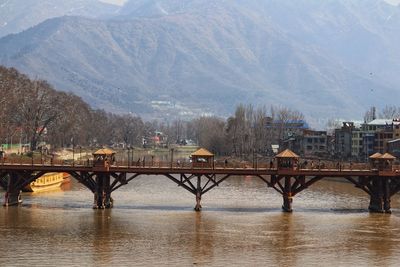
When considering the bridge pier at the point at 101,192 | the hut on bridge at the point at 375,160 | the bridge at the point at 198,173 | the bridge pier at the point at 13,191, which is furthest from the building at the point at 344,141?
the bridge pier at the point at 13,191

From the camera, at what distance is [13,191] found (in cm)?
7906

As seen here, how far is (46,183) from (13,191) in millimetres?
19948

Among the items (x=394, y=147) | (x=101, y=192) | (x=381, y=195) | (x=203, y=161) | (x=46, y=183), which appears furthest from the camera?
(x=394, y=147)

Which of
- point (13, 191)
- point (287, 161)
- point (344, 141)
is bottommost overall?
point (13, 191)

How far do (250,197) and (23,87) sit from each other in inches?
2993

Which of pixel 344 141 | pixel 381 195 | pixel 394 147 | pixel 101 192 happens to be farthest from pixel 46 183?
pixel 344 141

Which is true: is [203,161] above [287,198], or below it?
above

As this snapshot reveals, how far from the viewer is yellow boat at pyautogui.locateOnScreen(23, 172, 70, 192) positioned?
309 feet

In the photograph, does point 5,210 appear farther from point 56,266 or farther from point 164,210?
point 56,266

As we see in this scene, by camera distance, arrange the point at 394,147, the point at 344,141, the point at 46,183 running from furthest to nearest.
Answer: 1. the point at 344,141
2. the point at 394,147
3. the point at 46,183

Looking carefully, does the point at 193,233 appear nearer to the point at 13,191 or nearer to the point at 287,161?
the point at 287,161

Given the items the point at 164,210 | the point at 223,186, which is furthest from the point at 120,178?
the point at 223,186

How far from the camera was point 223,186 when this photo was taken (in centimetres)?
11194

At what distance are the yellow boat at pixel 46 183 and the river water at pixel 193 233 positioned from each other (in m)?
3.35
